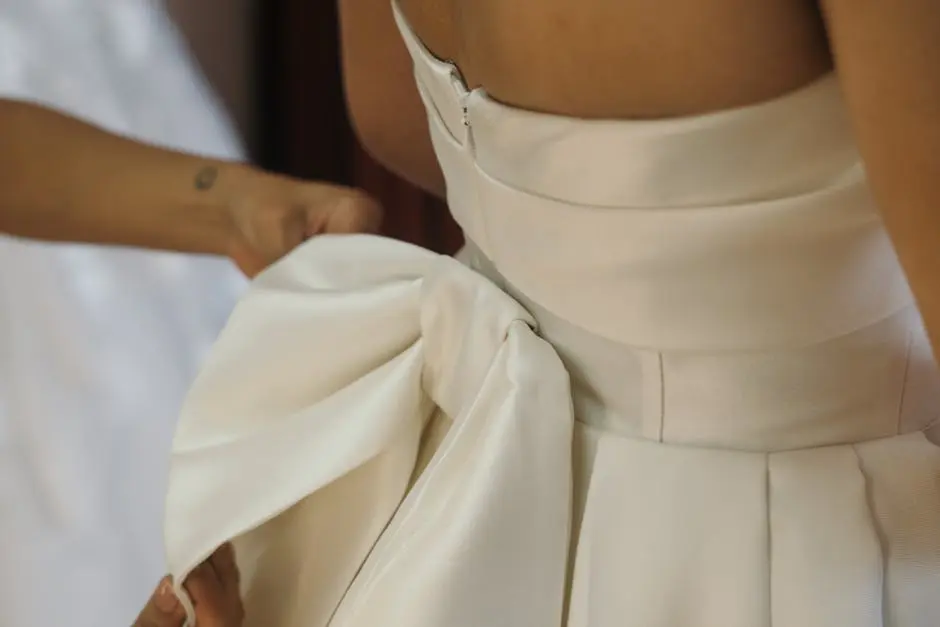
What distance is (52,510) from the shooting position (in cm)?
118

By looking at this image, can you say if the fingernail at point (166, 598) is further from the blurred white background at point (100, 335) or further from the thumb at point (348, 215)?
the blurred white background at point (100, 335)

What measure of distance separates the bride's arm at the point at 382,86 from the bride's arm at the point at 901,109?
399 millimetres

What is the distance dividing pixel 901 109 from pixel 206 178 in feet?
1.78

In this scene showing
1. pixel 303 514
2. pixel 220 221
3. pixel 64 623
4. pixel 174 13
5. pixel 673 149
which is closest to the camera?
pixel 673 149

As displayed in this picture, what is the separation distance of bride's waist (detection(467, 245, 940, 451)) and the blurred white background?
0.95 meters

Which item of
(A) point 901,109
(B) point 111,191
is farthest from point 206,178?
(A) point 901,109

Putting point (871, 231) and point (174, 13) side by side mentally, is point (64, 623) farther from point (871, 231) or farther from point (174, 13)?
point (871, 231)

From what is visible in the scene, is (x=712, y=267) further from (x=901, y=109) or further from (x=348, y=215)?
(x=348, y=215)

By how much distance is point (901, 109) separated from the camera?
1.02 feet

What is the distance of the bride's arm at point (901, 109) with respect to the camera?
0.30m

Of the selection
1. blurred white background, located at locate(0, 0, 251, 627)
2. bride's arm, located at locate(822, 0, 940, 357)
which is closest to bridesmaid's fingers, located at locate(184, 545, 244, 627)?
bride's arm, located at locate(822, 0, 940, 357)

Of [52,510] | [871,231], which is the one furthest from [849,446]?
[52,510]

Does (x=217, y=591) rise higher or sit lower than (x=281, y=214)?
lower

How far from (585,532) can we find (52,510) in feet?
3.12
